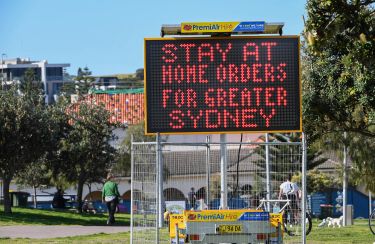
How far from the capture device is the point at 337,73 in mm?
22156

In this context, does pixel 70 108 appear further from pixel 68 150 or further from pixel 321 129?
pixel 321 129

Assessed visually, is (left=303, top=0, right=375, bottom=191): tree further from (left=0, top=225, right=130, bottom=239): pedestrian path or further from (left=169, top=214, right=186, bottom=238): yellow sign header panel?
(left=0, top=225, right=130, bottom=239): pedestrian path

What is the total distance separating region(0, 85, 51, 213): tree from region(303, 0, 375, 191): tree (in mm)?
13614

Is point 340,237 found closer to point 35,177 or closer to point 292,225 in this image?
point 292,225

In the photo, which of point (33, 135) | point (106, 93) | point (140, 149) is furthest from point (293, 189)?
point (106, 93)

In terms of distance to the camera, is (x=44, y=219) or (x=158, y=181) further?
(x=44, y=219)

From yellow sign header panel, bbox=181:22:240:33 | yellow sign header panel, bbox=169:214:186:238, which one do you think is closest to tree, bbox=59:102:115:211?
yellow sign header panel, bbox=181:22:240:33

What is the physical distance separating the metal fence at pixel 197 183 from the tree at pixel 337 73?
2.16 metres

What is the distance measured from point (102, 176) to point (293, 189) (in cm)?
2864

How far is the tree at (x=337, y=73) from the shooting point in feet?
37.0

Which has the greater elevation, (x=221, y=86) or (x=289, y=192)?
(x=221, y=86)

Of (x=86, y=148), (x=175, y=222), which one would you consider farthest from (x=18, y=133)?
(x=175, y=222)

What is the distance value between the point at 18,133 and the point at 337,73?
1668 centimetres

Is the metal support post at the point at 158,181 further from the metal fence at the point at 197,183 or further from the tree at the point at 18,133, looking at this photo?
the tree at the point at 18,133
